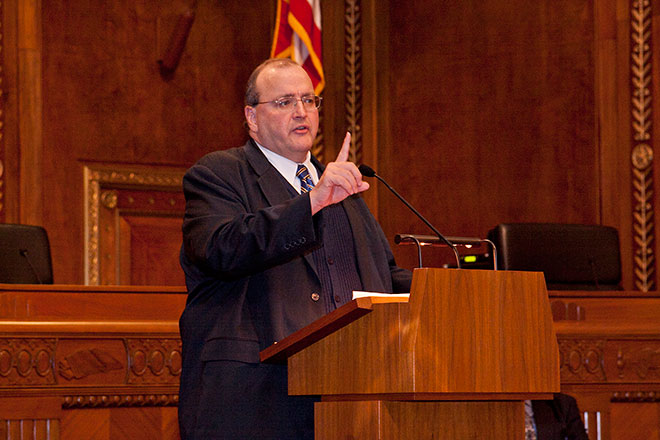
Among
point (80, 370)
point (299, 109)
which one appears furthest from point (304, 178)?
point (80, 370)

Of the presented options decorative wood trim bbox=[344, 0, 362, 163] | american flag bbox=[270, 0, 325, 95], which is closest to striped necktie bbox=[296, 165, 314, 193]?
american flag bbox=[270, 0, 325, 95]

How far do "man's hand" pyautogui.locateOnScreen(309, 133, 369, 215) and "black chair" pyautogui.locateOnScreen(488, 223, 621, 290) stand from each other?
251 cm

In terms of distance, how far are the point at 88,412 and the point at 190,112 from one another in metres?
3.19

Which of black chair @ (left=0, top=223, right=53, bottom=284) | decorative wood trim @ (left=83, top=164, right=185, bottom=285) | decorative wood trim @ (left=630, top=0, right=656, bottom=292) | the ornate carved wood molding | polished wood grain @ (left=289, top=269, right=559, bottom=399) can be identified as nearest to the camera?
polished wood grain @ (left=289, top=269, right=559, bottom=399)

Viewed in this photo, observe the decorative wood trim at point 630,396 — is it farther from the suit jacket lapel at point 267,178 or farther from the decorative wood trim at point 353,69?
the decorative wood trim at point 353,69

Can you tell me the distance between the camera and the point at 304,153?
2500 millimetres

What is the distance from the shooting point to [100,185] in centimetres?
581

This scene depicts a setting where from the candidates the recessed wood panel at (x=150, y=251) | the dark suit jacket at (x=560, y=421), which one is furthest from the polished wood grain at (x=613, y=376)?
the recessed wood panel at (x=150, y=251)

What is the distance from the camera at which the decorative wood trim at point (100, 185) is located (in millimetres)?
5727

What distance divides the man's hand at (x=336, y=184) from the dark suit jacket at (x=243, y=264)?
0.11 feet

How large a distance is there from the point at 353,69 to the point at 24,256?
2877 mm

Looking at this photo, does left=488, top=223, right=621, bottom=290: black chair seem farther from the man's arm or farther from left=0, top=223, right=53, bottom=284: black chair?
the man's arm

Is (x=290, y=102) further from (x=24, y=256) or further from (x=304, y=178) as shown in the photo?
(x=24, y=256)

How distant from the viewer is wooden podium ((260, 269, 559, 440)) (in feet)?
5.98
